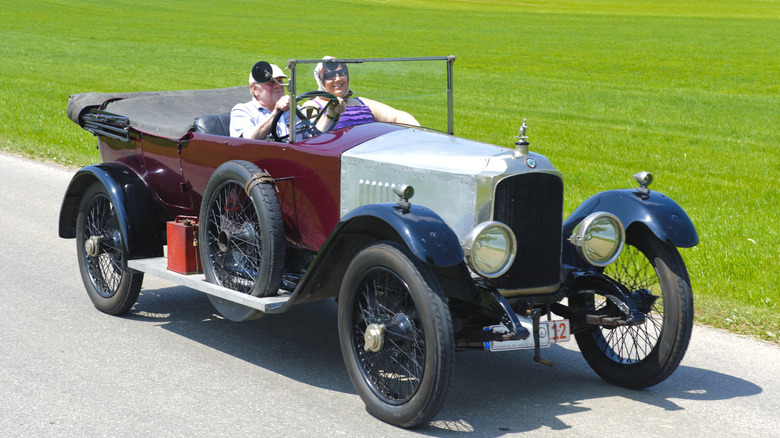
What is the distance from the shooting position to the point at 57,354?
506 cm

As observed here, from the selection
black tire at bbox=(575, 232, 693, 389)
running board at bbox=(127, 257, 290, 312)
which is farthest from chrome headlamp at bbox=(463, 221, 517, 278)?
running board at bbox=(127, 257, 290, 312)

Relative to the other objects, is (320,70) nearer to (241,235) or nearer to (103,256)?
(241,235)

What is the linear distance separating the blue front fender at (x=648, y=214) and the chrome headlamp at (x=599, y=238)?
17 centimetres

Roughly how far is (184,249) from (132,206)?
2.03ft

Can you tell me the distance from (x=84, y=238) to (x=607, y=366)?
11.5 ft

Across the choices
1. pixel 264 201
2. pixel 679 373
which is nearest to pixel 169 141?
pixel 264 201

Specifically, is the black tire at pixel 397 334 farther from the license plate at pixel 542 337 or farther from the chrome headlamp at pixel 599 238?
the chrome headlamp at pixel 599 238

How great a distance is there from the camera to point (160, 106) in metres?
6.57

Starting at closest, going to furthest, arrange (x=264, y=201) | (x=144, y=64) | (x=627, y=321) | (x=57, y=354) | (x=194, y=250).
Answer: (x=627, y=321), (x=264, y=201), (x=57, y=354), (x=194, y=250), (x=144, y=64)

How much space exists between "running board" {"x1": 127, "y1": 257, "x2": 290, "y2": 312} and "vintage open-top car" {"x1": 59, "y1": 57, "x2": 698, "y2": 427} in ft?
0.05

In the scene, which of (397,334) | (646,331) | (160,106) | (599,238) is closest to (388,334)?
(397,334)

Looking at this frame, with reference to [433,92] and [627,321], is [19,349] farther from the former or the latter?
[627,321]

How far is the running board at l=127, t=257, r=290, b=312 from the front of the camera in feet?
15.4

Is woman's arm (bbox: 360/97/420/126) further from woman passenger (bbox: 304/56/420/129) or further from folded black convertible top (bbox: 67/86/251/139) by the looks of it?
folded black convertible top (bbox: 67/86/251/139)
